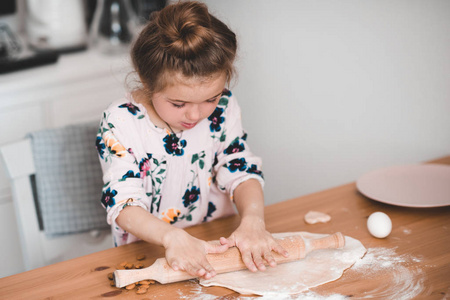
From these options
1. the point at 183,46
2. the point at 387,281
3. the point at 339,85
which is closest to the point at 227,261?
the point at 387,281

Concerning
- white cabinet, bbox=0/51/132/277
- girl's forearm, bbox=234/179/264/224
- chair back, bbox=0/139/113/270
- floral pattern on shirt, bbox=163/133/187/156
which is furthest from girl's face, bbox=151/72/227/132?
white cabinet, bbox=0/51/132/277

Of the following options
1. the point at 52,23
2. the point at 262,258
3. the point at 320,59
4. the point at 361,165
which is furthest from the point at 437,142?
the point at 52,23

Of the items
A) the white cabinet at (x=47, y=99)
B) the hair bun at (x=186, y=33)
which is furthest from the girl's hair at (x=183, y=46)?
the white cabinet at (x=47, y=99)

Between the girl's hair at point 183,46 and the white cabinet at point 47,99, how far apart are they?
1.00m

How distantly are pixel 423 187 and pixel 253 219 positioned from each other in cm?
49

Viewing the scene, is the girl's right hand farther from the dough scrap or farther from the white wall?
the white wall

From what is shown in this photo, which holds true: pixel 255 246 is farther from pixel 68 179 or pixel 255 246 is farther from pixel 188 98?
pixel 68 179

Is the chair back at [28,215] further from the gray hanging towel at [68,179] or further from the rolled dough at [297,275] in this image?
the rolled dough at [297,275]

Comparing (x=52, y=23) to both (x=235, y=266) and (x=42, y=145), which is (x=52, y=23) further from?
(x=235, y=266)

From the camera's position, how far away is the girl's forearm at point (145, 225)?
1.03 m

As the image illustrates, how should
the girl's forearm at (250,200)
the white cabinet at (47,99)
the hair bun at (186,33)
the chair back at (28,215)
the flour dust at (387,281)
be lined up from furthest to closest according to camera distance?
1. the white cabinet at (47,99)
2. the chair back at (28,215)
3. the girl's forearm at (250,200)
4. the hair bun at (186,33)
5. the flour dust at (387,281)

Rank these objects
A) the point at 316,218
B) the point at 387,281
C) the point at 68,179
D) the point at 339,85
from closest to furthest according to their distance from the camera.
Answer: the point at 387,281 < the point at 316,218 < the point at 68,179 < the point at 339,85

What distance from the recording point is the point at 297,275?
3.23 ft

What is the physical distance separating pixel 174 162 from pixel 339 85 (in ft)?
2.85
